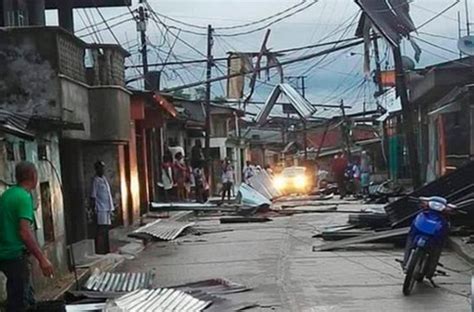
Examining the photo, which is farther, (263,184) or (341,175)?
(341,175)

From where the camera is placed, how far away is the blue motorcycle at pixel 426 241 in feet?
34.6

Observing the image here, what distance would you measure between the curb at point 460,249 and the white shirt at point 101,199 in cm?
637

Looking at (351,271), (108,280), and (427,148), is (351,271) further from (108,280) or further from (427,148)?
(427,148)

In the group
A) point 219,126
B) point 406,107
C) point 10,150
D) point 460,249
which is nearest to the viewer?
point 10,150

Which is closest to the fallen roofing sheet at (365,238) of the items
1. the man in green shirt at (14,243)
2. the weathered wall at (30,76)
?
the weathered wall at (30,76)

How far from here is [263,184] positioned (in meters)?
35.7

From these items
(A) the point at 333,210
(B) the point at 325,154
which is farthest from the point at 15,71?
(B) the point at 325,154

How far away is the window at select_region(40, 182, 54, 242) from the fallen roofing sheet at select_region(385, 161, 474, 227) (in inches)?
263

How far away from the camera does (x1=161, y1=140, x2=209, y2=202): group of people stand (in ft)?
98.3

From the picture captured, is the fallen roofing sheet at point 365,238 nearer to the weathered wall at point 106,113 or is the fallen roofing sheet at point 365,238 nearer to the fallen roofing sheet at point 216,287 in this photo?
the fallen roofing sheet at point 216,287

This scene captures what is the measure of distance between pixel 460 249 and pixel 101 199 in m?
6.62

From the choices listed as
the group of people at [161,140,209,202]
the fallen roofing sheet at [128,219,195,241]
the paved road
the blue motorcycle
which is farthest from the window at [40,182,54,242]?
the group of people at [161,140,209,202]

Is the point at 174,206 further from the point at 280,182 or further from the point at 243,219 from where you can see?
the point at 280,182

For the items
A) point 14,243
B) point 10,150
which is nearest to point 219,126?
point 10,150
